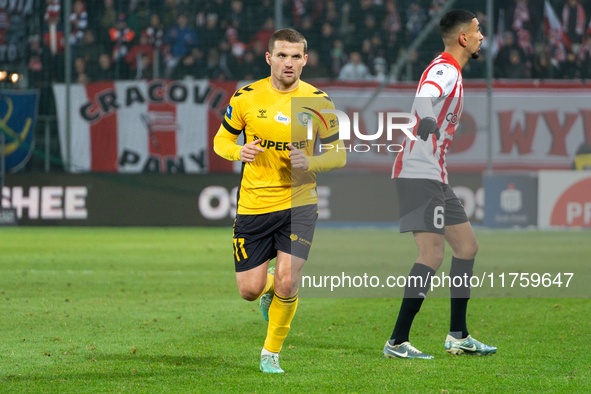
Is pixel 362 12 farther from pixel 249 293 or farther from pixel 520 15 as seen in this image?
pixel 249 293

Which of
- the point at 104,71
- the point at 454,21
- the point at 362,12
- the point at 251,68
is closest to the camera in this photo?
the point at 454,21

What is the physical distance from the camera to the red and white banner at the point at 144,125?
16.5 m

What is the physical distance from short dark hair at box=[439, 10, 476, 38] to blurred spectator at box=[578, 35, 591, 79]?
12.8 m

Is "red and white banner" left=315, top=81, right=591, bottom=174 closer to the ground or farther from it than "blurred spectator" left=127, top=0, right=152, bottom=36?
closer to the ground

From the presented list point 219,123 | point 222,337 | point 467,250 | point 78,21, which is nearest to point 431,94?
point 467,250

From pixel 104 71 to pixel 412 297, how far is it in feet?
44.4

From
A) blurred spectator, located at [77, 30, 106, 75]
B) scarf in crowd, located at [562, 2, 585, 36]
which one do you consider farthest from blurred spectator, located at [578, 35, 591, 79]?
blurred spectator, located at [77, 30, 106, 75]

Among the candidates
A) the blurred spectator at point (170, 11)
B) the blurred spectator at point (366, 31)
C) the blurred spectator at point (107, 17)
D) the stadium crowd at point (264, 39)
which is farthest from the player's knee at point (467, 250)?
the blurred spectator at point (107, 17)

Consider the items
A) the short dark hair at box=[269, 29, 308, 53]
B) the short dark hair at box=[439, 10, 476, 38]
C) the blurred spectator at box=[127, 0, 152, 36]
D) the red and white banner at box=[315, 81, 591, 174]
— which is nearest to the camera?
the short dark hair at box=[269, 29, 308, 53]

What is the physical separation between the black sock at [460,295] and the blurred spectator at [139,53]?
13150mm

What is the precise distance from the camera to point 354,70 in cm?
1711

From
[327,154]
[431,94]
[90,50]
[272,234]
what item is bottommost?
[272,234]

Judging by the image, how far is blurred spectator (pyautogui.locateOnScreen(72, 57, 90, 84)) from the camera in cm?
1677

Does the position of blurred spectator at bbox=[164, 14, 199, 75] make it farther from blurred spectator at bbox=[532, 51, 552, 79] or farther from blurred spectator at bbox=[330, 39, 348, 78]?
blurred spectator at bbox=[532, 51, 552, 79]
